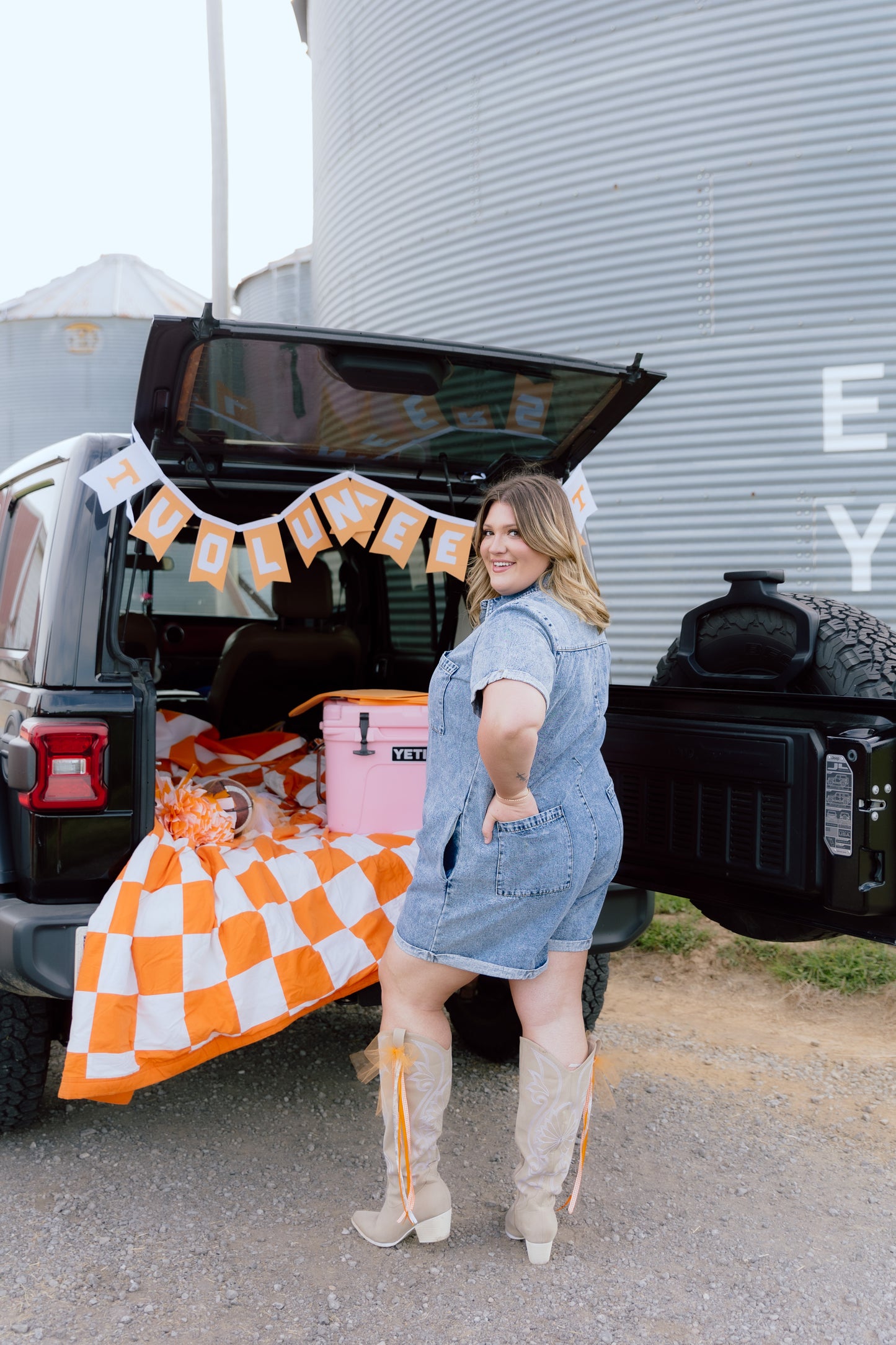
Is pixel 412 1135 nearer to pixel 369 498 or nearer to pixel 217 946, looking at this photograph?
pixel 217 946

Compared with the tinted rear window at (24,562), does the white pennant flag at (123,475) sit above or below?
above

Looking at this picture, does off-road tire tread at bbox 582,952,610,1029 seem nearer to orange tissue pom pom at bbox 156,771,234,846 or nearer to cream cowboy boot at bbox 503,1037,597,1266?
cream cowboy boot at bbox 503,1037,597,1266

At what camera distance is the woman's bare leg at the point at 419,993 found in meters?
2.37

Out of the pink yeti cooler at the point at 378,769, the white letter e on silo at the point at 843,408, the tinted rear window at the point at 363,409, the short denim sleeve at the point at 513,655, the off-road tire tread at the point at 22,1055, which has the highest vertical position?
the white letter e on silo at the point at 843,408

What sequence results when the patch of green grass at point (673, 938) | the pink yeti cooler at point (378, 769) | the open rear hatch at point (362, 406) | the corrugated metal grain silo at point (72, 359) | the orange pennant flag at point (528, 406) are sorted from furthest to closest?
1. the corrugated metal grain silo at point (72, 359)
2. the patch of green grass at point (673, 938)
3. the pink yeti cooler at point (378, 769)
4. the orange pennant flag at point (528, 406)
5. the open rear hatch at point (362, 406)

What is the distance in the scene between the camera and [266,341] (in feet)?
8.73

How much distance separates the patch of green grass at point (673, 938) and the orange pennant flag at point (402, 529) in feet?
7.94

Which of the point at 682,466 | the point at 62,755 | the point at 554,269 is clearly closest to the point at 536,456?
the point at 62,755

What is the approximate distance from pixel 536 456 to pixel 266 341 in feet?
3.73

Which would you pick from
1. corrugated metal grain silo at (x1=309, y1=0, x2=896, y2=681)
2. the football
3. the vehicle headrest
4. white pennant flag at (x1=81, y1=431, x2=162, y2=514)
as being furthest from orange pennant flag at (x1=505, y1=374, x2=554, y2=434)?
corrugated metal grain silo at (x1=309, y1=0, x2=896, y2=681)

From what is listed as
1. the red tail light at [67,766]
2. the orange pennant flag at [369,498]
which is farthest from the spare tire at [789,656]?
the red tail light at [67,766]

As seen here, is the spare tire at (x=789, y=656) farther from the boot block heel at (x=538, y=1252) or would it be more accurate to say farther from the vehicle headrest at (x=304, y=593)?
the vehicle headrest at (x=304, y=593)

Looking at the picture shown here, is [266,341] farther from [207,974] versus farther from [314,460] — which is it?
[207,974]

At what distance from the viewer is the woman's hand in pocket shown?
2.17 metres
